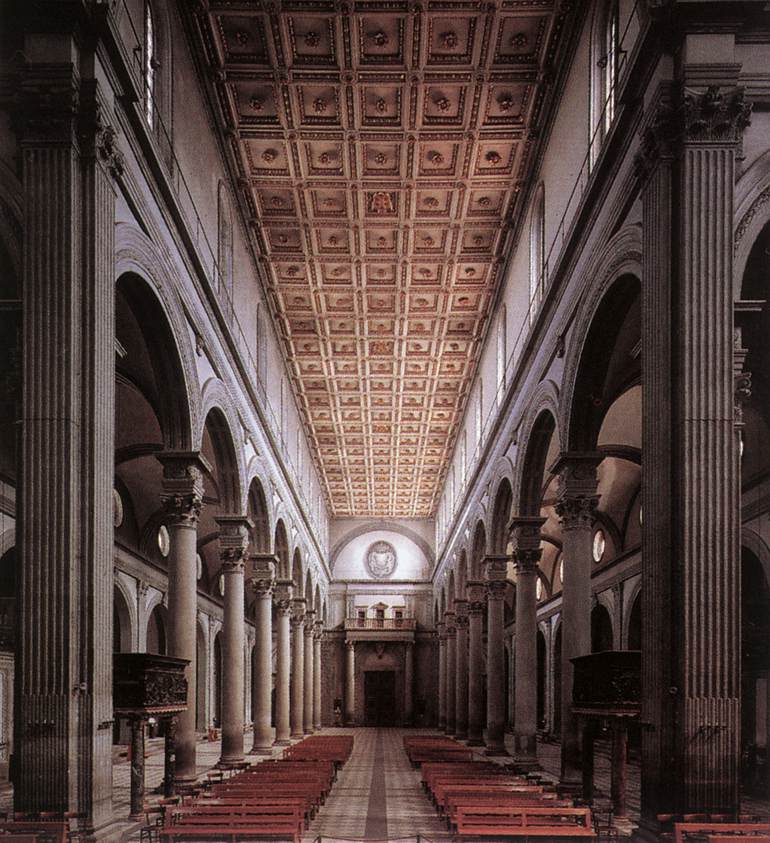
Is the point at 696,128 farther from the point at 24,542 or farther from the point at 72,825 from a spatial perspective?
the point at 72,825

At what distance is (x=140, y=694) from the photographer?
14688 mm

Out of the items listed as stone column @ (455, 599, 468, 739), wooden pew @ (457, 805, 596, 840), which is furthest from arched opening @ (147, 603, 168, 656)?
wooden pew @ (457, 805, 596, 840)

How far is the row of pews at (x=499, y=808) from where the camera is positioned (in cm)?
1197

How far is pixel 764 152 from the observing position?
1244cm

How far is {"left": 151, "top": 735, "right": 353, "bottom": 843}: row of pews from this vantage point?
38.5 feet

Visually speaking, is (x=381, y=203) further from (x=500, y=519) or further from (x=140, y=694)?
(x=140, y=694)

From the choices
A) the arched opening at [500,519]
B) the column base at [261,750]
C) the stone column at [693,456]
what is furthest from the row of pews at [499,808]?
the column base at [261,750]

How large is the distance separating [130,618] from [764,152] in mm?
24930

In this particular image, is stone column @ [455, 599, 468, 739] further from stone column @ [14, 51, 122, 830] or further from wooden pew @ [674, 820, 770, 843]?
wooden pew @ [674, 820, 770, 843]

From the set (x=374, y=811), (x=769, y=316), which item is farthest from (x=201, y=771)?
(x=769, y=316)

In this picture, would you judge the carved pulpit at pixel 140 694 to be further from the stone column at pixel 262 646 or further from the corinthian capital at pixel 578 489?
the stone column at pixel 262 646

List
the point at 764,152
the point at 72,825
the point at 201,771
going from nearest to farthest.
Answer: the point at 72,825, the point at 764,152, the point at 201,771

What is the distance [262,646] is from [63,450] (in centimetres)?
1978

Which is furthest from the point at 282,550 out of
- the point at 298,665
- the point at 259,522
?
the point at 298,665
